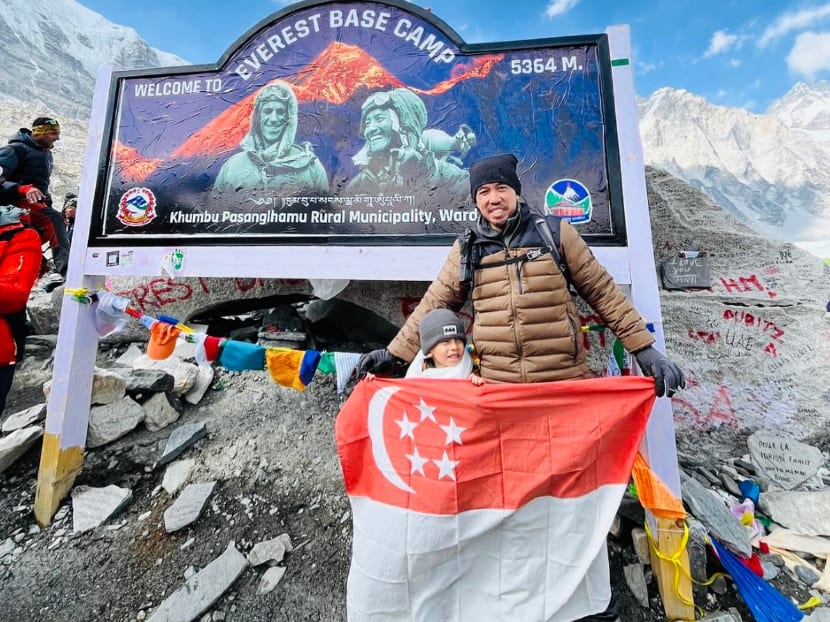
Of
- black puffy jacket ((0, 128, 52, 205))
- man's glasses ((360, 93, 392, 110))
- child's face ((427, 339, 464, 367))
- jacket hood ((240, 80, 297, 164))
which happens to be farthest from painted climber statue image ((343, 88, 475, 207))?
black puffy jacket ((0, 128, 52, 205))

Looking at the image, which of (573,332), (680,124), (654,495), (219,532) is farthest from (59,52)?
(680,124)

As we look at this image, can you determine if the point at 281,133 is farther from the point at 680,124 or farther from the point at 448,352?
the point at 680,124

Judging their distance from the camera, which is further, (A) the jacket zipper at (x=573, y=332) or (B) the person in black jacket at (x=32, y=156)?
(B) the person in black jacket at (x=32, y=156)

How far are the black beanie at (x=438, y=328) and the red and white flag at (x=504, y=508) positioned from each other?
10.6 inches

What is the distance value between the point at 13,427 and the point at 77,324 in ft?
5.06

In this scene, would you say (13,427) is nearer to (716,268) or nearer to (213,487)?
(213,487)

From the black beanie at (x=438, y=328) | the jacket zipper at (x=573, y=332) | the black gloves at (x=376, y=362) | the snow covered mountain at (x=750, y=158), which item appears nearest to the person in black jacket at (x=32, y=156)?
the black gloves at (x=376, y=362)

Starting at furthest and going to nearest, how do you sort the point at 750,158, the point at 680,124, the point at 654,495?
the point at 680,124 < the point at 750,158 < the point at 654,495

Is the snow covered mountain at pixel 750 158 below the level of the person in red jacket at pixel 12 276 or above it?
above

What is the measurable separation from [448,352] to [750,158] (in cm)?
6526

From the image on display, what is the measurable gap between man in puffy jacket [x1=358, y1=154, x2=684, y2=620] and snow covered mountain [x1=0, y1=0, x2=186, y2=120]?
40.8 m

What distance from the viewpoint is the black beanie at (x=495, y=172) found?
2230mm

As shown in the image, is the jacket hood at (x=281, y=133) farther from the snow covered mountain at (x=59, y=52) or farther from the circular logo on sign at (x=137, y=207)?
the snow covered mountain at (x=59, y=52)

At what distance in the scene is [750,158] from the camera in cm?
4809
